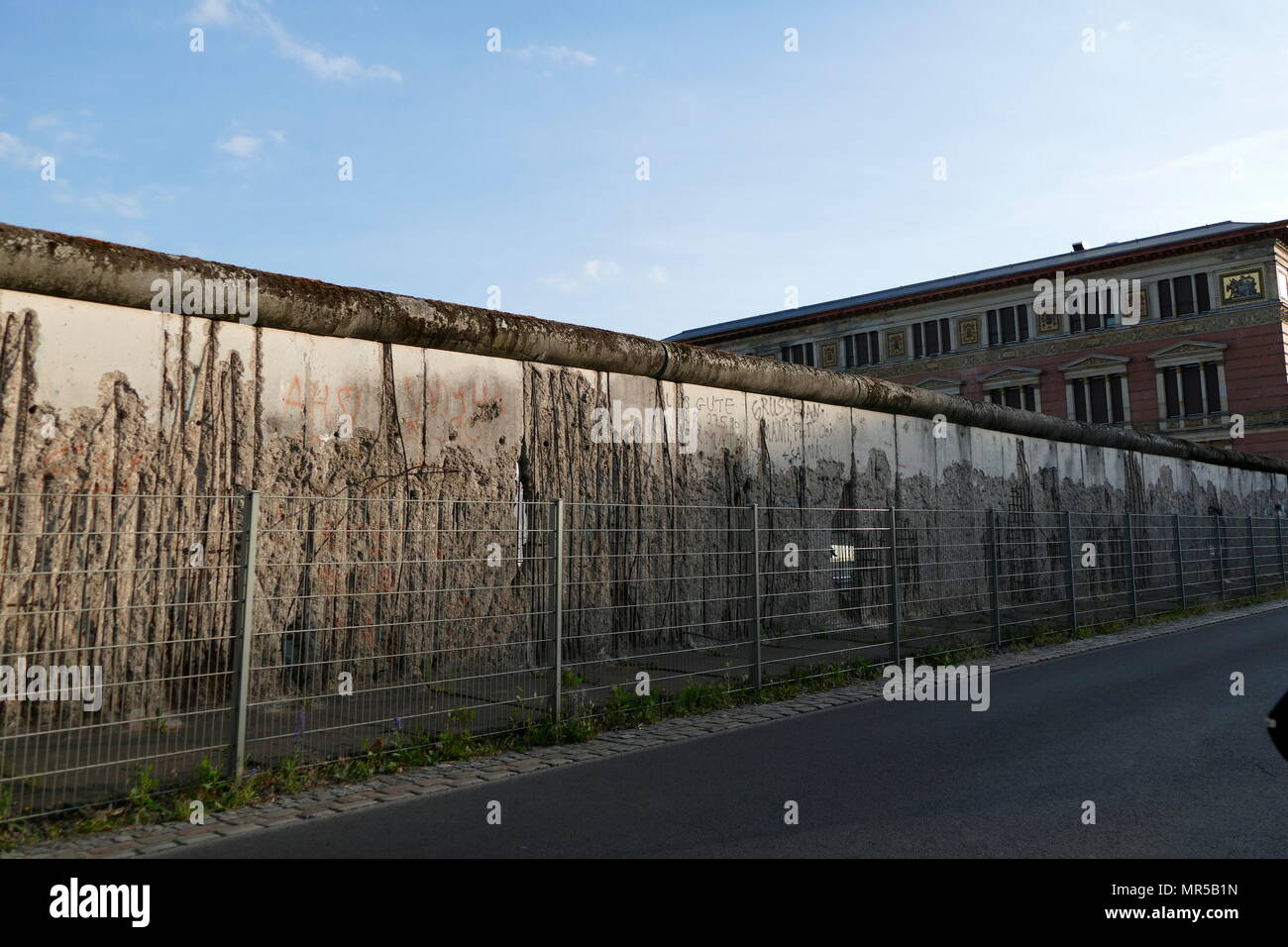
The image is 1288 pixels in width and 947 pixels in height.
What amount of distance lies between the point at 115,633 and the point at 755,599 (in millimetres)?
4654

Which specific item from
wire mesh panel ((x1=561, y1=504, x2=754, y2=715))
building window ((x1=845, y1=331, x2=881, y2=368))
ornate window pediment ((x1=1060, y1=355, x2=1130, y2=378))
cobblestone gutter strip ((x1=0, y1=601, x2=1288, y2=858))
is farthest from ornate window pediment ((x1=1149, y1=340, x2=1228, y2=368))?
cobblestone gutter strip ((x1=0, y1=601, x2=1288, y2=858))

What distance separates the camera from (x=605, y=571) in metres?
8.41

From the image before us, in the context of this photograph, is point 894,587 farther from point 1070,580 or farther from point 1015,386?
point 1015,386

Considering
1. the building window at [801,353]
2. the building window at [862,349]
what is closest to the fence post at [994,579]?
the building window at [862,349]

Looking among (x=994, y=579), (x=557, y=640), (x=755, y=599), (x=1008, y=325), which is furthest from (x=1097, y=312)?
(x=557, y=640)

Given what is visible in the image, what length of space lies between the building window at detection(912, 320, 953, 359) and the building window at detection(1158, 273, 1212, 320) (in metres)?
8.95

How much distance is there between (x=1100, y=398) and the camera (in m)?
38.5

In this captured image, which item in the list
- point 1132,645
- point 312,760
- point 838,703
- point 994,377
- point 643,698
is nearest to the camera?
point 312,760

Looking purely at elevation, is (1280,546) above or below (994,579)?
above

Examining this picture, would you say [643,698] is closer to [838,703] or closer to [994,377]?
→ [838,703]

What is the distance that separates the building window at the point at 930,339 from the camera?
42.9 meters
